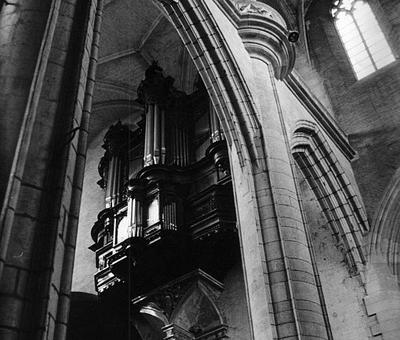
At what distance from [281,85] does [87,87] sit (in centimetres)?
586

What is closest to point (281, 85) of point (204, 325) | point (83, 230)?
point (204, 325)

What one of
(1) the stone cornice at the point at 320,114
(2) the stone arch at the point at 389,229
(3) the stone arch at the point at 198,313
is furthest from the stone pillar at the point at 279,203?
(3) the stone arch at the point at 198,313

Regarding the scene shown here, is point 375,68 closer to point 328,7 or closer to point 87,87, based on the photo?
point 328,7

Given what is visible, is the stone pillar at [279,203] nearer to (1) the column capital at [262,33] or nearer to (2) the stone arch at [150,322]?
(1) the column capital at [262,33]

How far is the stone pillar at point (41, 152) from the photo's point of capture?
2.86 meters

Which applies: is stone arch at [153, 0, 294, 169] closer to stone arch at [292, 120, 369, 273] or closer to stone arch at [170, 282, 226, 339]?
stone arch at [292, 120, 369, 273]

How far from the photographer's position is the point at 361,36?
13445 millimetres

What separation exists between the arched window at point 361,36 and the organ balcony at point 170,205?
4.25 m

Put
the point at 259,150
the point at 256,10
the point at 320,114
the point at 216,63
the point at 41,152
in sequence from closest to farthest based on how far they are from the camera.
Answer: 1. the point at 41,152
2. the point at 259,150
3. the point at 216,63
4. the point at 256,10
5. the point at 320,114

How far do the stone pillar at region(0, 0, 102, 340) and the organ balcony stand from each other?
5.11 m

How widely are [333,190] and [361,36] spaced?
15.9ft

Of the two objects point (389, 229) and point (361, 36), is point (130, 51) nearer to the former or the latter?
point (361, 36)

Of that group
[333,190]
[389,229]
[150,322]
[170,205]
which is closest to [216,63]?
[170,205]

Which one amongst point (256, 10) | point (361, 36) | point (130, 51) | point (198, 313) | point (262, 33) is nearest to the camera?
point (262, 33)
